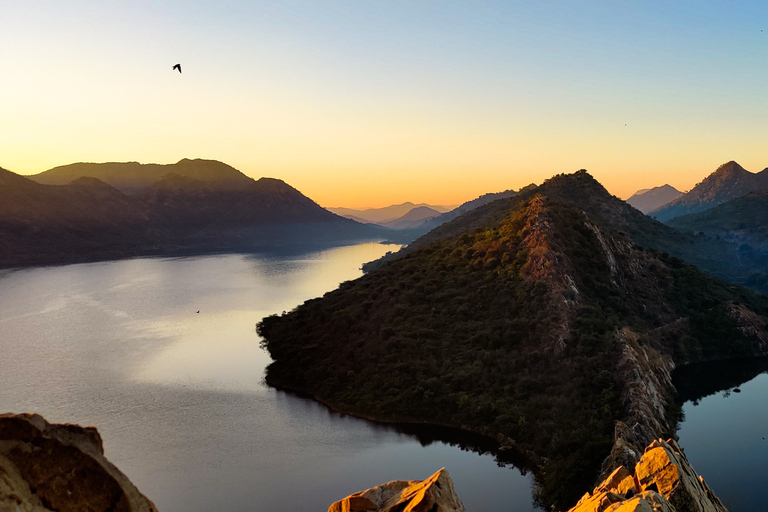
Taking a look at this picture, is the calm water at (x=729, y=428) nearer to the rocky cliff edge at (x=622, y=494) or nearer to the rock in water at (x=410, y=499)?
the rocky cliff edge at (x=622, y=494)

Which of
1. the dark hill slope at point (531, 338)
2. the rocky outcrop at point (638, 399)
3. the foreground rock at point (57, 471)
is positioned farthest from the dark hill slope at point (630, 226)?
the foreground rock at point (57, 471)

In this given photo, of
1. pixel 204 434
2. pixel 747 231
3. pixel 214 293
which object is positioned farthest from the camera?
pixel 747 231

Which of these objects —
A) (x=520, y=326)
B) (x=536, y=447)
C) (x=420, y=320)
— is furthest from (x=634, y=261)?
(x=536, y=447)

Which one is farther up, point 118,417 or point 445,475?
point 445,475

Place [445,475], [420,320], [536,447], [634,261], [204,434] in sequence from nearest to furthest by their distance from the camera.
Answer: [445,475] < [536,447] < [204,434] < [420,320] < [634,261]

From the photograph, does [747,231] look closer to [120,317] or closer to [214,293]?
[214,293]

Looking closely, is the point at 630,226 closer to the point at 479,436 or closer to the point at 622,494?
the point at 479,436
